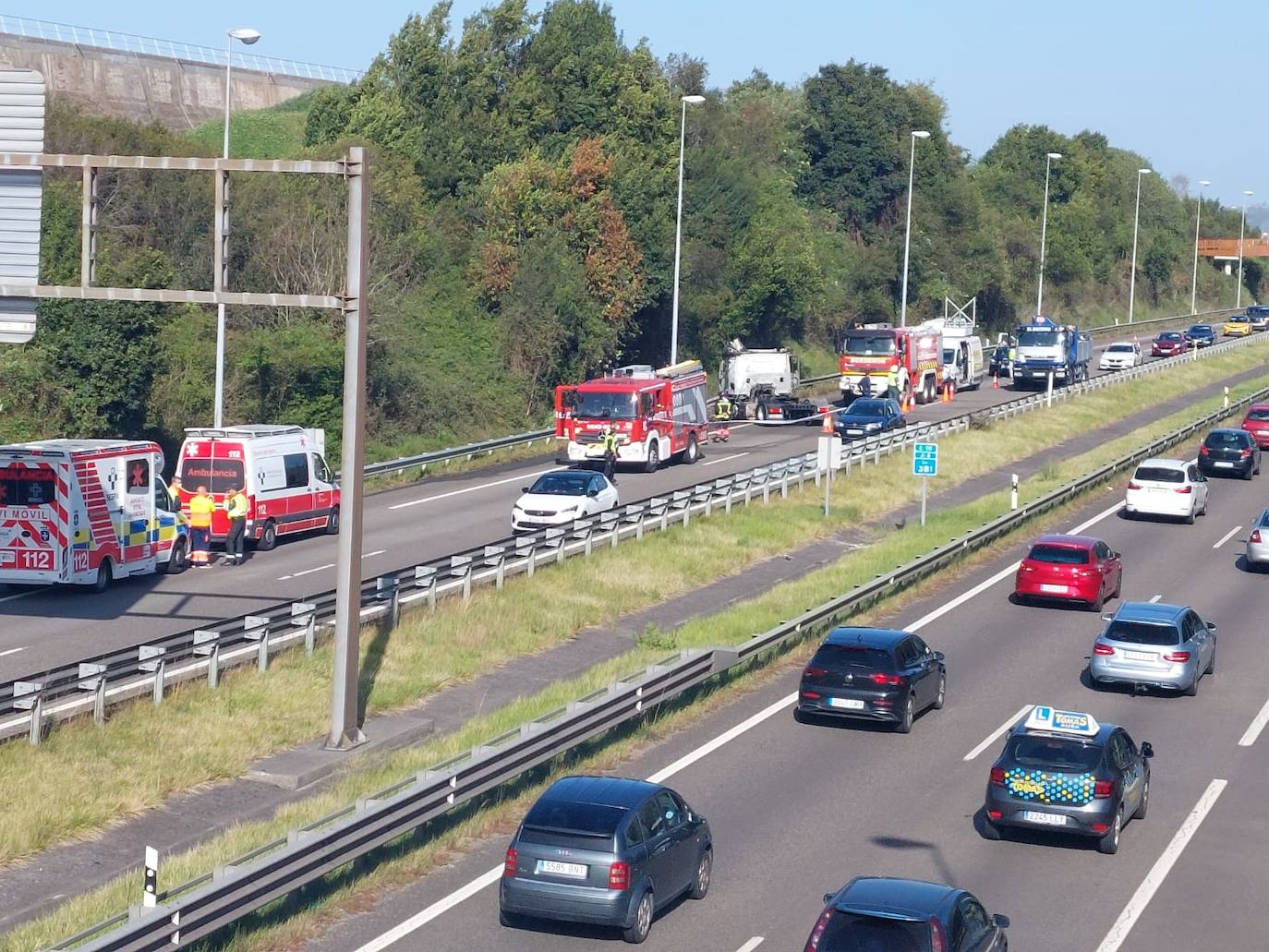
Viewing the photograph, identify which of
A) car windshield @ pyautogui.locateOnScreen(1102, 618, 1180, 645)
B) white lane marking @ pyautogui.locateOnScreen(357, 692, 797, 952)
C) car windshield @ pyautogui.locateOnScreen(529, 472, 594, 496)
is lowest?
white lane marking @ pyautogui.locateOnScreen(357, 692, 797, 952)

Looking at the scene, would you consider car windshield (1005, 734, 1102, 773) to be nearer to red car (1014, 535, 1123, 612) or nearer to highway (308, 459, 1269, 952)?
highway (308, 459, 1269, 952)

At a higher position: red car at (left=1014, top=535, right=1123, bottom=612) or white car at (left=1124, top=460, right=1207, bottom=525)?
white car at (left=1124, top=460, right=1207, bottom=525)

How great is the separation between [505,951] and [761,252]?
6443 centimetres

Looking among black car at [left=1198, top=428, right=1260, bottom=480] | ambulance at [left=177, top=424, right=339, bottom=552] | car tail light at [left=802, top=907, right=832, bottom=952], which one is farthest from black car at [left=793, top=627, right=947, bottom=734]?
black car at [left=1198, top=428, right=1260, bottom=480]

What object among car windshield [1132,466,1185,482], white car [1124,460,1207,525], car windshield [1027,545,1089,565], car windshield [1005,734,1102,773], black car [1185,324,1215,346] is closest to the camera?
car windshield [1005,734,1102,773]

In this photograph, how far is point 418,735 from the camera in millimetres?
23359

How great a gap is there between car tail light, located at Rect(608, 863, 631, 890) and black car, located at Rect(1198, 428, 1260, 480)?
138 feet

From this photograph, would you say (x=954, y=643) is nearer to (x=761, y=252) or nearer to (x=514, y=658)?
(x=514, y=658)

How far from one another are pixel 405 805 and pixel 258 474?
66.4 ft

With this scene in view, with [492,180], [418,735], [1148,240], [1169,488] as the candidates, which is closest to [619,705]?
[418,735]

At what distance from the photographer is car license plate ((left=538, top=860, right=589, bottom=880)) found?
15.1 m

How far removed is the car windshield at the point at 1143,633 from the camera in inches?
1045

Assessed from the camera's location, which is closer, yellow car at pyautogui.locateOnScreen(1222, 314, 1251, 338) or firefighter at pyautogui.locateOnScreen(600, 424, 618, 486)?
firefighter at pyautogui.locateOnScreen(600, 424, 618, 486)

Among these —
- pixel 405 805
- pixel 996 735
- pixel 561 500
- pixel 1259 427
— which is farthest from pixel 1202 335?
pixel 405 805
